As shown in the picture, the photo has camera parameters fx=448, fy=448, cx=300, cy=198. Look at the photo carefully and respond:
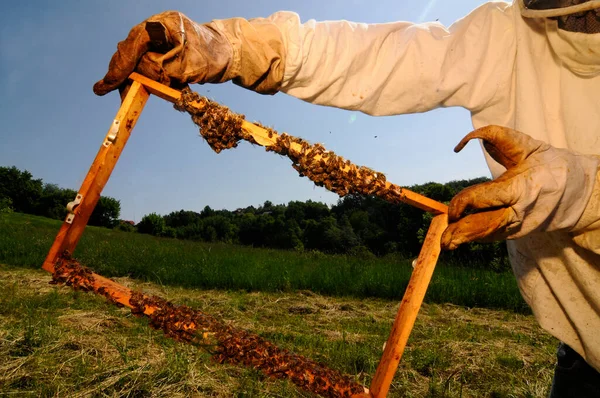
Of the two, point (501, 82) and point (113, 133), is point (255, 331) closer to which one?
point (113, 133)

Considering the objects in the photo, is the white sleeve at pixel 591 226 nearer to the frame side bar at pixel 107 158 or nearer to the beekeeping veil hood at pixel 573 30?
the beekeeping veil hood at pixel 573 30

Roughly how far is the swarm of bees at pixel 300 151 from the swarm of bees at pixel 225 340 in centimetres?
98

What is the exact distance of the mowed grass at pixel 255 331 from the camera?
11.4ft

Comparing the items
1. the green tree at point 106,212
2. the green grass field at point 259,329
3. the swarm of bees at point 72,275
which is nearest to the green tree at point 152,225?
the green tree at point 106,212

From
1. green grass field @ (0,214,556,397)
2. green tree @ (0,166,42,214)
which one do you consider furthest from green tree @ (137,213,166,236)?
green grass field @ (0,214,556,397)

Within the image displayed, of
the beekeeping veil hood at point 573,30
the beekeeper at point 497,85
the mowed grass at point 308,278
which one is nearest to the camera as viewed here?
the beekeeper at point 497,85

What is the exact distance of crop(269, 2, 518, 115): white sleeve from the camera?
111 inches

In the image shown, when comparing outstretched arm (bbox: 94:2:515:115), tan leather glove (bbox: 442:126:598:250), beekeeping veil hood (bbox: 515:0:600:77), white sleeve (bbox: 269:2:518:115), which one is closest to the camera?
tan leather glove (bbox: 442:126:598:250)

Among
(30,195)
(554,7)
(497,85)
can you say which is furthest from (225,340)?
(30,195)

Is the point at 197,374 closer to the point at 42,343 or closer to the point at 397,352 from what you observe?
the point at 42,343

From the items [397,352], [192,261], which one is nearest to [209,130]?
[397,352]

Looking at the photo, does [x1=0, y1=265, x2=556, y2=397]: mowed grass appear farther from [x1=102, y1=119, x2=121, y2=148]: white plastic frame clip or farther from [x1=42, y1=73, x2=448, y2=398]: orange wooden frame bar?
[x1=102, y1=119, x2=121, y2=148]: white plastic frame clip

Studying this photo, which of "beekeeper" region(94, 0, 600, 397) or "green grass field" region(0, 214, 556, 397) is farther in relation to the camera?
"green grass field" region(0, 214, 556, 397)

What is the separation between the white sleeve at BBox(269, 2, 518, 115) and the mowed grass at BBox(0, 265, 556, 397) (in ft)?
7.50
